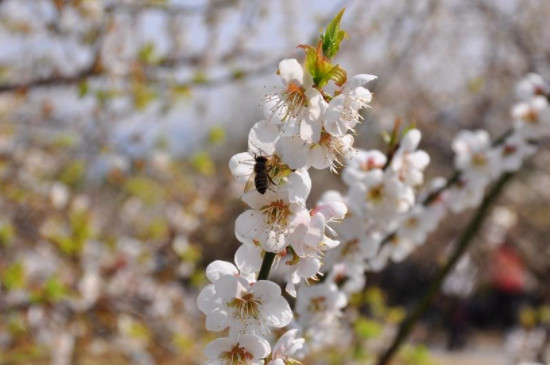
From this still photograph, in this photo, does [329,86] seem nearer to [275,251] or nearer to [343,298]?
[275,251]

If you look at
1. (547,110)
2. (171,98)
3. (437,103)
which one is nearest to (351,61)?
(437,103)

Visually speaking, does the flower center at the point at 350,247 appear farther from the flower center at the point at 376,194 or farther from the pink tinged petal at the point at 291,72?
the pink tinged petal at the point at 291,72

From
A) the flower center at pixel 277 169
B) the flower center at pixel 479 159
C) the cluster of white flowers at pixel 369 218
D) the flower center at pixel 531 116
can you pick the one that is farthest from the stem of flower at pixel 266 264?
the flower center at pixel 531 116

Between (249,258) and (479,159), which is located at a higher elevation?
(479,159)

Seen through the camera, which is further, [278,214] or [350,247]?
[350,247]

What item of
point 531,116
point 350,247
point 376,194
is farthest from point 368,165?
point 531,116

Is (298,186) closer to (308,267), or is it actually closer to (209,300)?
(308,267)

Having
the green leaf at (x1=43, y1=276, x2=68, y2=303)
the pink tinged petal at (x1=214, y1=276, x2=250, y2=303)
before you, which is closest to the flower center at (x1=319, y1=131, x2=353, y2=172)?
the pink tinged petal at (x1=214, y1=276, x2=250, y2=303)
